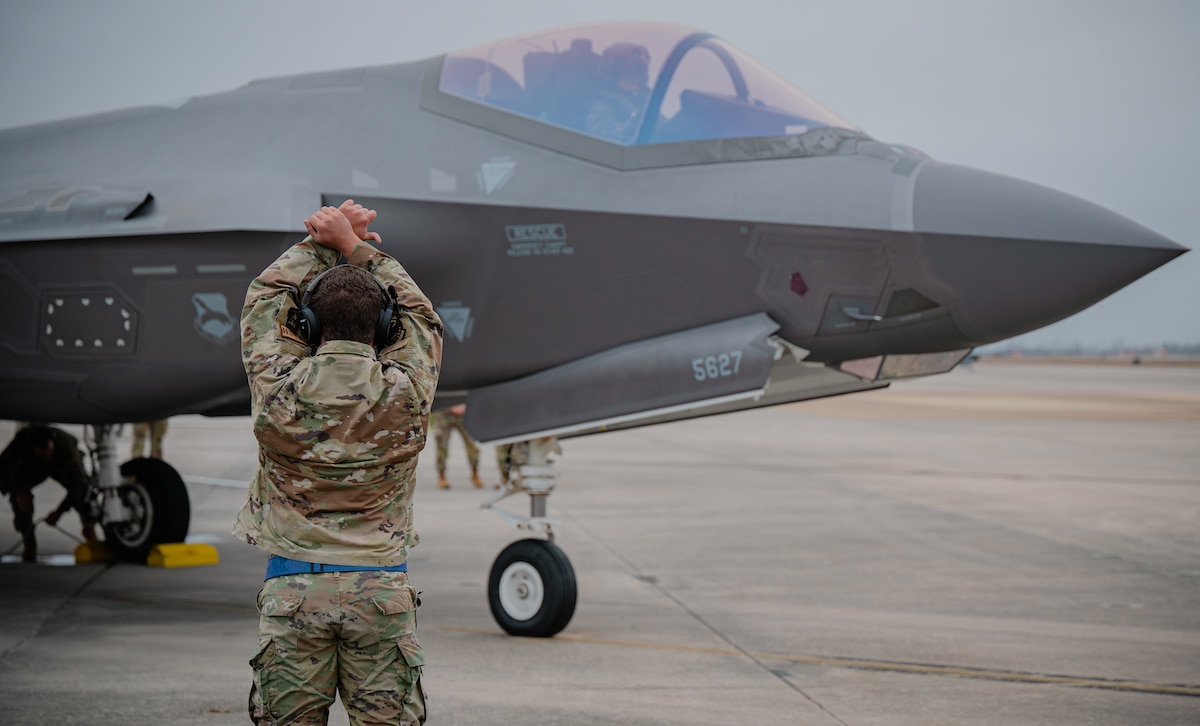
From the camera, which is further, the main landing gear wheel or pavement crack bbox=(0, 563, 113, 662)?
the main landing gear wheel

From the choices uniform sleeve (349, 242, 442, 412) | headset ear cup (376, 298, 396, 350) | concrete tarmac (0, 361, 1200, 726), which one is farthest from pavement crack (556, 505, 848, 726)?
headset ear cup (376, 298, 396, 350)

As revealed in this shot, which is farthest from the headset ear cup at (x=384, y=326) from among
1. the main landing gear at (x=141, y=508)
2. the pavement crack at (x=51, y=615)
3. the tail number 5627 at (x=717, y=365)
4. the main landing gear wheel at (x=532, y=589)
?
the main landing gear at (x=141, y=508)

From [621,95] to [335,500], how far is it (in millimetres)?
3795

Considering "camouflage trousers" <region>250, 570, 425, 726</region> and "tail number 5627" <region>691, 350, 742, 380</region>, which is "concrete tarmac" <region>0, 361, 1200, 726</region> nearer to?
"tail number 5627" <region>691, 350, 742, 380</region>

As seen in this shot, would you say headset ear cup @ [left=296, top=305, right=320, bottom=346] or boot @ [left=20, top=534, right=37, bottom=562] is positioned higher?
headset ear cup @ [left=296, top=305, right=320, bottom=346]

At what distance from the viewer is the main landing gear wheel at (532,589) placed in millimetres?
6875

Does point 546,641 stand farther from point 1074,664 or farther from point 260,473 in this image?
point 260,473

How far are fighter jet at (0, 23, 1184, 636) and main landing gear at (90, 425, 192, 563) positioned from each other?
2276mm

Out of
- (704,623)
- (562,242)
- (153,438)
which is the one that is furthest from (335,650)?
(153,438)

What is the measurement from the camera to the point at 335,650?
3238 millimetres

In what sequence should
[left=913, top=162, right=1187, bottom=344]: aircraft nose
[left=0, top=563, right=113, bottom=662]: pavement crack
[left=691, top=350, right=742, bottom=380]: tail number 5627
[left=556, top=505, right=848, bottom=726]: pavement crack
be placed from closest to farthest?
[left=913, top=162, right=1187, bottom=344]: aircraft nose → [left=556, top=505, right=848, bottom=726]: pavement crack → [left=691, top=350, right=742, bottom=380]: tail number 5627 → [left=0, top=563, right=113, bottom=662]: pavement crack

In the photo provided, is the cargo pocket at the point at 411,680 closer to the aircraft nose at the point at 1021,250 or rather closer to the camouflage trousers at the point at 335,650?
the camouflage trousers at the point at 335,650

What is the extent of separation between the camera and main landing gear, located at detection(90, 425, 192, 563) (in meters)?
9.70

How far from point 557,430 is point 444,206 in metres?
1.32
